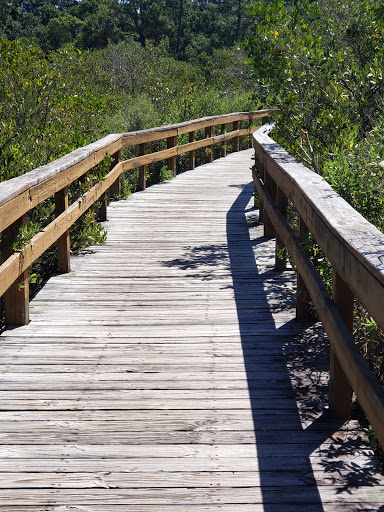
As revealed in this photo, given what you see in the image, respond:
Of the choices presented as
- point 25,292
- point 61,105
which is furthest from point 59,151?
point 25,292

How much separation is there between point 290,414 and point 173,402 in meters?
0.63

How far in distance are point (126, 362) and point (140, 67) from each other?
659 inches

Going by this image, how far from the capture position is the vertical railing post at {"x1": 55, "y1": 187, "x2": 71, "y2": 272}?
630 centimetres

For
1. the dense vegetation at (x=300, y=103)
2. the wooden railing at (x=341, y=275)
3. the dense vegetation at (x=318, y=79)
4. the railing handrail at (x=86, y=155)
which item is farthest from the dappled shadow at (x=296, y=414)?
the railing handrail at (x=86, y=155)

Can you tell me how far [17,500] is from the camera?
9.68 ft

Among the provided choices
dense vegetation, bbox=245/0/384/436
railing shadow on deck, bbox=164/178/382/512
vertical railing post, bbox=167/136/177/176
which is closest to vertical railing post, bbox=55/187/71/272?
railing shadow on deck, bbox=164/178/382/512

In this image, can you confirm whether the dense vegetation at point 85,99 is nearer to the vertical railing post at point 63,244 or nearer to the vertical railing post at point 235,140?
the vertical railing post at point 63,244

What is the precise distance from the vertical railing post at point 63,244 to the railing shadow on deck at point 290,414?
5.33ft

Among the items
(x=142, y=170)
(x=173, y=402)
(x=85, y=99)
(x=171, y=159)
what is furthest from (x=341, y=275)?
(x=171, y=159)

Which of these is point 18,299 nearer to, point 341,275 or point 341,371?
point 341,371

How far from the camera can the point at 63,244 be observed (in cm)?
665

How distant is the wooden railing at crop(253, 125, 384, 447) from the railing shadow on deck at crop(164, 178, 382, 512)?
0.21 m

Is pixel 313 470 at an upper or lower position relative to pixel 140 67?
lower

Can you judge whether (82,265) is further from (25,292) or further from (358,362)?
(358,362)
